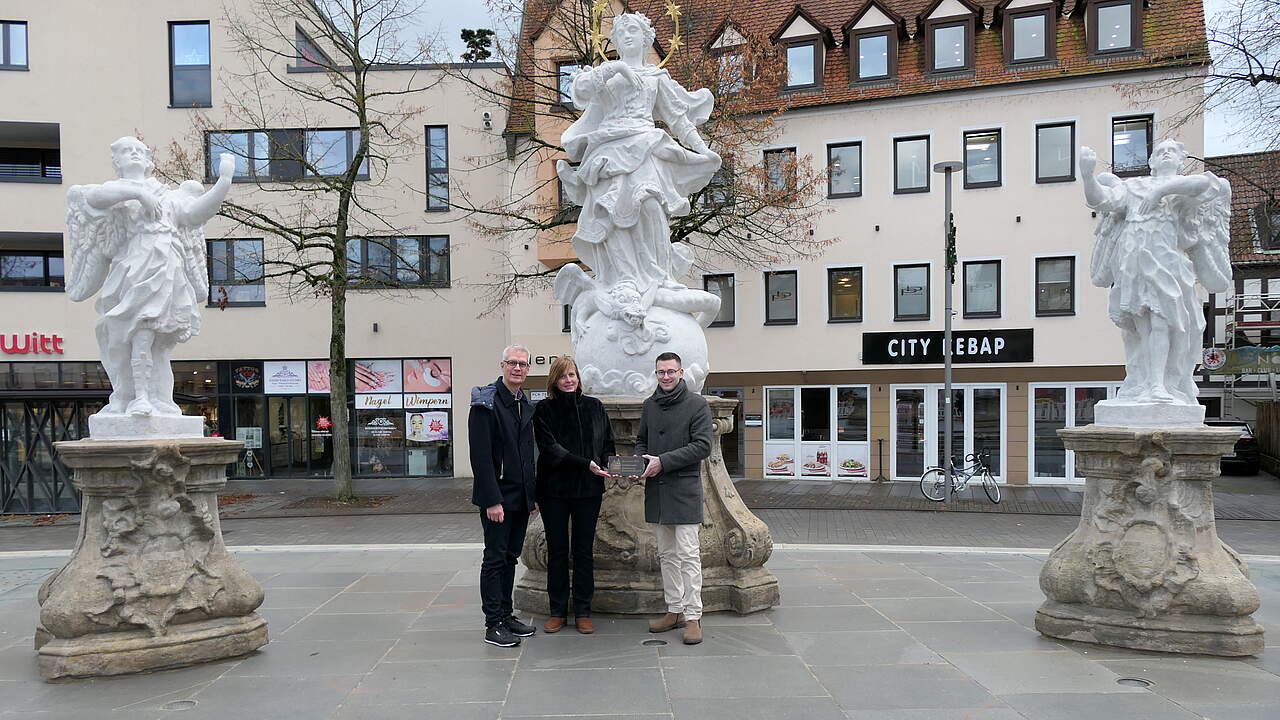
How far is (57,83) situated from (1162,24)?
25.8 m

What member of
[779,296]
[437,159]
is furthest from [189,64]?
[779,296]

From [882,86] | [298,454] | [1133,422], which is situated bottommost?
[298,454]

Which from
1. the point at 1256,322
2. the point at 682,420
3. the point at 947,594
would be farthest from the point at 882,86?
the point at 682,420

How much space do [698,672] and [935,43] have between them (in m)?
19.0

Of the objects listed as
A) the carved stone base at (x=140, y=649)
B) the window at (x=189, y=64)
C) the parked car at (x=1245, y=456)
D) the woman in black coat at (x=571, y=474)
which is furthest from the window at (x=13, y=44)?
the parked car at (x=1245, y=456)

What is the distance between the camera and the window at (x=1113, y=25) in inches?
746

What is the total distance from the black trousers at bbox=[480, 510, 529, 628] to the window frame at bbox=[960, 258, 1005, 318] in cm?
1631

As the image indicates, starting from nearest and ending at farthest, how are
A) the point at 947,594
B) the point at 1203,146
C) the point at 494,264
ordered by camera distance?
the point at 947,594
the point at 1203,146
the point at 494,264

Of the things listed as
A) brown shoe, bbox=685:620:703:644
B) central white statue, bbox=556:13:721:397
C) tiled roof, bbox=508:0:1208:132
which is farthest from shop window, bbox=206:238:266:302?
brown shoe, bbox=685:620:703:644

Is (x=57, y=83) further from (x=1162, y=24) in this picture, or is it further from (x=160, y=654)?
(x=1162, y=24)

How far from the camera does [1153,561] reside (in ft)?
16.9

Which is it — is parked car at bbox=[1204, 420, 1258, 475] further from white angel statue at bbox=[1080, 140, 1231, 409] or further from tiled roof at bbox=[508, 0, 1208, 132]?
white angel statue at bbox=[1080, 140, 1231, 409]

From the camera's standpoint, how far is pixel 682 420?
17.0ft

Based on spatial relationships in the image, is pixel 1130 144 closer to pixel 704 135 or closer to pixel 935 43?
pixel 935 43
